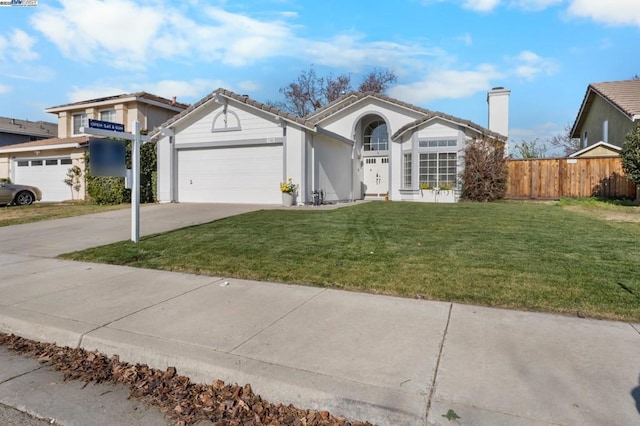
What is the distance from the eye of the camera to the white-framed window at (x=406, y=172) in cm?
2008

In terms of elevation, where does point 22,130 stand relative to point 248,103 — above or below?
above

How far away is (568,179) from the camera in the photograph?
760 inches

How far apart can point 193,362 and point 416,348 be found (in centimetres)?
188

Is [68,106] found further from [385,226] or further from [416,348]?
[416,348]

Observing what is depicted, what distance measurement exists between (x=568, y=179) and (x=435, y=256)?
52.3 ft

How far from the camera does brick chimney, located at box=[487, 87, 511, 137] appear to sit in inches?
837

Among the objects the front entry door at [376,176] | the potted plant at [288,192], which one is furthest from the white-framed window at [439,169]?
the potted plant at [288,192]

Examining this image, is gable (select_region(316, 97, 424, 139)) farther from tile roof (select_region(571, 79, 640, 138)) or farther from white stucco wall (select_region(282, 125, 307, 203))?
tile roof (select_region(571, 79, 640, 138))

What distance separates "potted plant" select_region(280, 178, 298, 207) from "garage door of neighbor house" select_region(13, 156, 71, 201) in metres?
14.0

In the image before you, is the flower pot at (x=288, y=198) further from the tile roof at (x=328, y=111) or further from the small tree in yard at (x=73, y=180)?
the small tree in yard at (x=73, y=180)

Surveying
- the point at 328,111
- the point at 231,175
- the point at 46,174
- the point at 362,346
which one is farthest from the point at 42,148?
the point at 362,346

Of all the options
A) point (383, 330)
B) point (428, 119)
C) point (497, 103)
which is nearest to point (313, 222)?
point (383, 330)

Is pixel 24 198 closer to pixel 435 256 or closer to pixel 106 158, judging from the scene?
pixel 106 158

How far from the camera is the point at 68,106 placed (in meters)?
25.7
